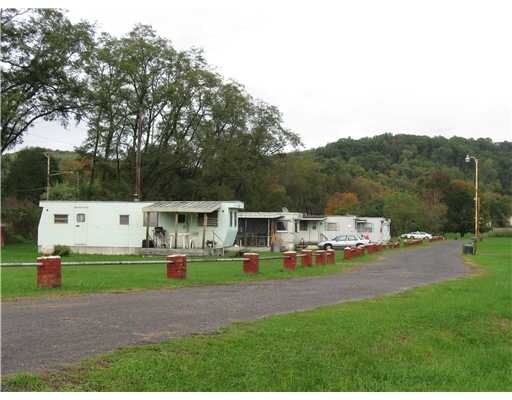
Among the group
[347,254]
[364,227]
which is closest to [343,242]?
[364,227]

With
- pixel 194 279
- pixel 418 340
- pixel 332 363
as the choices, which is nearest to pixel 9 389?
pixel 332 363

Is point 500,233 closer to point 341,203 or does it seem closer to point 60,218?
point 341,203

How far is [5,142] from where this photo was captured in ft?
124

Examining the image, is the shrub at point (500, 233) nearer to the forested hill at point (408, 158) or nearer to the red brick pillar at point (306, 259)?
the forested hill at point (408, 158)

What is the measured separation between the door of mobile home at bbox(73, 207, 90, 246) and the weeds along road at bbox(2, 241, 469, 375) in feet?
65.2

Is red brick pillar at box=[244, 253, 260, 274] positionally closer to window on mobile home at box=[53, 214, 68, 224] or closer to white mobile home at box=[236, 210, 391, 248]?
window on mobile home at box=[53, 214, 68, 224]

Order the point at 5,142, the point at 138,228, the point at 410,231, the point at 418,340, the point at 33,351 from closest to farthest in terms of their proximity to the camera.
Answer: the point at 33,351 < the point at 418,340 < the point at 138,228 < the point at 5,142 < the point at 410,231

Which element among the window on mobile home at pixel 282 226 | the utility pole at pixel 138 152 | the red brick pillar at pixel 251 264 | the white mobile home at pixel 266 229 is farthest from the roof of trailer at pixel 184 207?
the red brick pillar at pixel 251 264

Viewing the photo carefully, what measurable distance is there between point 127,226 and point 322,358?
28.1m

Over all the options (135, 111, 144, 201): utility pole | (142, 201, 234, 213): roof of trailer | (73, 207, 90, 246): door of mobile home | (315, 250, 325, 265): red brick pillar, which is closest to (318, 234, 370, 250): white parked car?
(142, 201, 234, 213): roof of trailer

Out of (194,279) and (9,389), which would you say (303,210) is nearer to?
(194,279)

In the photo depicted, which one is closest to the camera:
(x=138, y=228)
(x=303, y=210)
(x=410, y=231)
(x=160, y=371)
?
(x=160, y=371)

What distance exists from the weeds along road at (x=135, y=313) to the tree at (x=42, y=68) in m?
24.9

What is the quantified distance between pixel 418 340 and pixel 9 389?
5.34m
